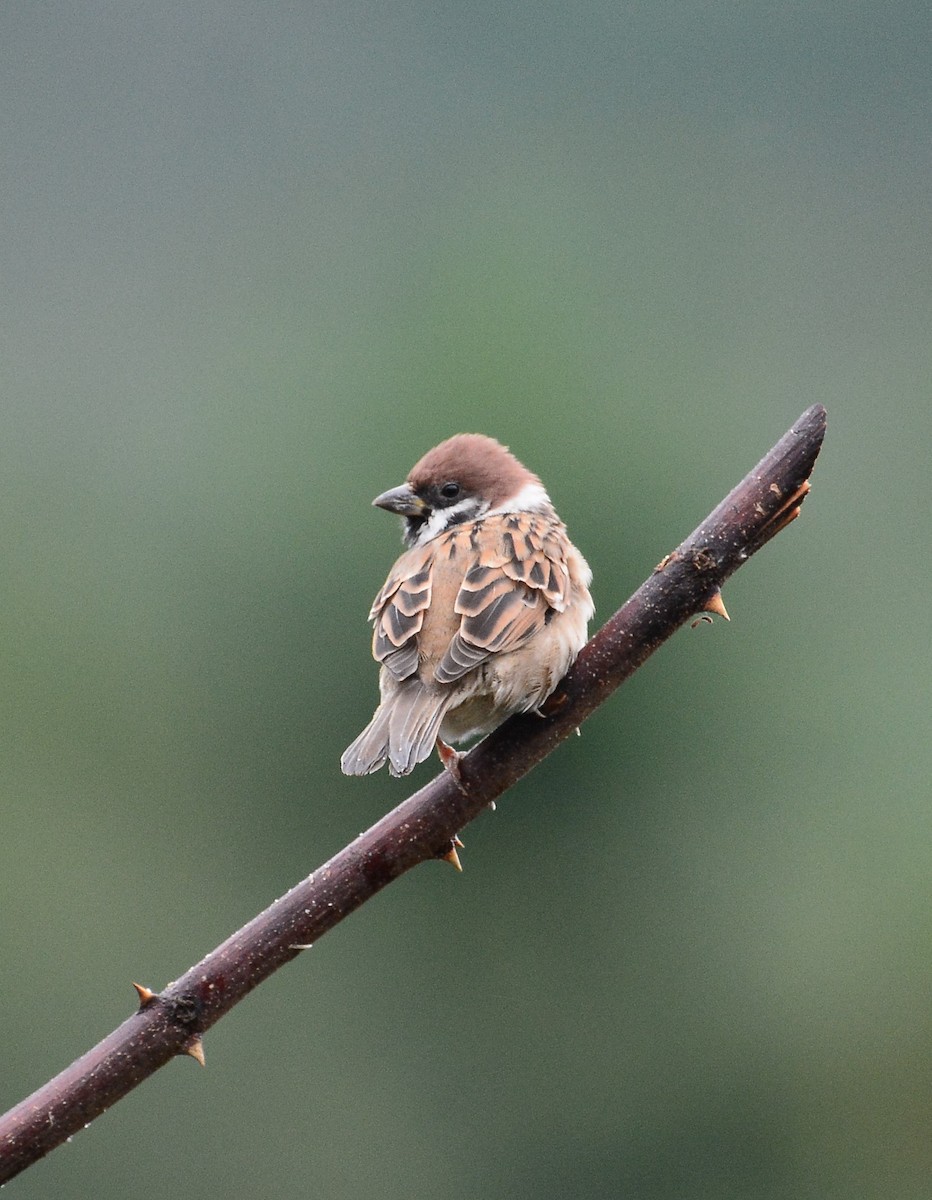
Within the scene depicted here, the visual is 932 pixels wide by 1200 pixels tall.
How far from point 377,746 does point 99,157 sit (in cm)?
4514

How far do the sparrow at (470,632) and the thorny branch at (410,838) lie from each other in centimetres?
16

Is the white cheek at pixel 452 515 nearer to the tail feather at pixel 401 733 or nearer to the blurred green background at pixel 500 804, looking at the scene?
the tail feather at pixel 401 733

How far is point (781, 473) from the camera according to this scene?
3.46 meters

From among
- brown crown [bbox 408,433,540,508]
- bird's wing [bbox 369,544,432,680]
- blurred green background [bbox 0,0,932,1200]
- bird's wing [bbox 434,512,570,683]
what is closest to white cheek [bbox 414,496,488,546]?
brown crown [bbox 408,433,540,508]

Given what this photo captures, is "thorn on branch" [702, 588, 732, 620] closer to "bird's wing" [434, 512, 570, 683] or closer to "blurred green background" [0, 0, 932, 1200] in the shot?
"bird's wing" [434, 512, 570, 683]

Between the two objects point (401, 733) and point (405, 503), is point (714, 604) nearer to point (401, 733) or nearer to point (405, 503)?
point (401, 733)

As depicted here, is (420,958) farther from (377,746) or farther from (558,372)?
(377,746)

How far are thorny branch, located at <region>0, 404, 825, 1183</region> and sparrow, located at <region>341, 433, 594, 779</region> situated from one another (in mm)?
156

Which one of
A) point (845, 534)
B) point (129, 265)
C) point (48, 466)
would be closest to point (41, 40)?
point (129, 265)

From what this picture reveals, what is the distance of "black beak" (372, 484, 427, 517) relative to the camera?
18.8 feet

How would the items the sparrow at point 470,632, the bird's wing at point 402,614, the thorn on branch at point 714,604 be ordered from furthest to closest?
the bird's wing at point 402,614 < the sparrow at point 470,632 < the thorn on branch at point 714,604

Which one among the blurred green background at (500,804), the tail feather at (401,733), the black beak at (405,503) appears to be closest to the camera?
the tail feather at (401,733)

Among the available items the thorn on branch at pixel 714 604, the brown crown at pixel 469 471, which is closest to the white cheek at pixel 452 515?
the brown crown at pixel 469 471

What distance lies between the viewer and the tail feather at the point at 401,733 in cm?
416
